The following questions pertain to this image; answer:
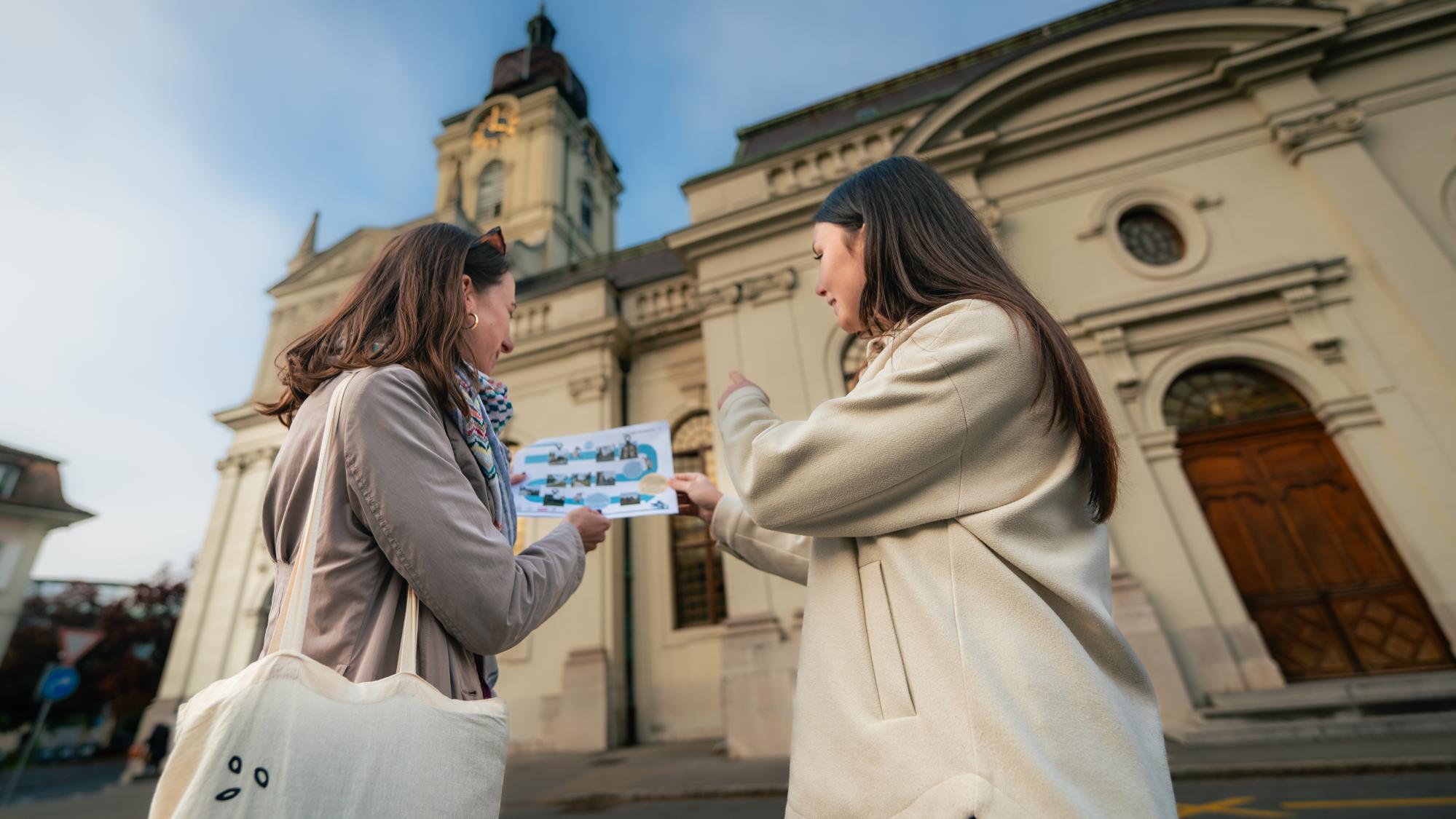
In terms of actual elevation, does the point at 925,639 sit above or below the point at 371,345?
below

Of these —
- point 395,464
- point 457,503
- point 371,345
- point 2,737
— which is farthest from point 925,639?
point 2,737

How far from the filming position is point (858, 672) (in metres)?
1.09

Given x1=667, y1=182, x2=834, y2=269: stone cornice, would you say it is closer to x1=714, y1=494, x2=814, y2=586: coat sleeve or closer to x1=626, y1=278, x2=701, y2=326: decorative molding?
x1=626, y1=278, x2=701, y2=326: decorative molding

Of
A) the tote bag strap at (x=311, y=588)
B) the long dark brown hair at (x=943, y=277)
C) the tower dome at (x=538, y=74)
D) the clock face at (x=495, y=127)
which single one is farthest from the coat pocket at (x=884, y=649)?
the tower dome at (x=538, y=74)

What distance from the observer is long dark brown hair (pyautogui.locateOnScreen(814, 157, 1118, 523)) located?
3.83 ft

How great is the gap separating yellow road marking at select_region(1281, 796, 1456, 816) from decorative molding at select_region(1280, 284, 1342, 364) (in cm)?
511

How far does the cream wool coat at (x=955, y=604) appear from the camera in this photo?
3.00 ft

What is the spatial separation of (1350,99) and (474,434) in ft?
38.7

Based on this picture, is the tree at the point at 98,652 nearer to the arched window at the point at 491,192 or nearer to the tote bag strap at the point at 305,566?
the arched window at the point at 491,192

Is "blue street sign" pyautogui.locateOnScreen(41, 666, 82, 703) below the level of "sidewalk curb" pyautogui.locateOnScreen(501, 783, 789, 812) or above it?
above

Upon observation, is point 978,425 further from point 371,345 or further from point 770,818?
point 770,818

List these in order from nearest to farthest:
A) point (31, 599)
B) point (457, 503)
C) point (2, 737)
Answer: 1. point (457, 503)
2. point (2, 737)
3. point (31, 599)

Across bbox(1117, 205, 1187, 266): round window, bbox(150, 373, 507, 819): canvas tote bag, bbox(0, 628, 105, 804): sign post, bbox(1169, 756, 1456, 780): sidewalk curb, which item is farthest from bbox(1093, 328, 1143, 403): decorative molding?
bbox(0, 628, 105, 804): sign post

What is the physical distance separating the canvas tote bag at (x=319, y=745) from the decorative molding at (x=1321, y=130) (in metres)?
11.0
